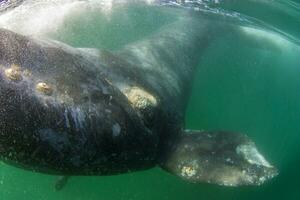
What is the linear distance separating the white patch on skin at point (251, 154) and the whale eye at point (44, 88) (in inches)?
171

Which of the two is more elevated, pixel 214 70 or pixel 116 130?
pixel 116 130

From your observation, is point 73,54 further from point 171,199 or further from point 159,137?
point 171,199

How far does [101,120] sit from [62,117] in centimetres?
81

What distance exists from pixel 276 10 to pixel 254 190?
6.90 m

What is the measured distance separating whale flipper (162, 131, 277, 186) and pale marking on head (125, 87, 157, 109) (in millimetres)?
1267

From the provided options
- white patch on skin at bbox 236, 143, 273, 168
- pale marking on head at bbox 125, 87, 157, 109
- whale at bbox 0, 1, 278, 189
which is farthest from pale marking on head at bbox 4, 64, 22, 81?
white patch on skin at bbox 236, 143, 273, 168

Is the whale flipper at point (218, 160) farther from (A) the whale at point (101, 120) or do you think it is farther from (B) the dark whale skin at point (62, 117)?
(B) the dark whale skin at point (62, 117)

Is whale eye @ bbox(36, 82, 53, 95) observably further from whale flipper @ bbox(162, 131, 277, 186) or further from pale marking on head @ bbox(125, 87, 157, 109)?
whale flipper @ bbox(162, 131, 277, 186)

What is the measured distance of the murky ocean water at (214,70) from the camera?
49.8 ft

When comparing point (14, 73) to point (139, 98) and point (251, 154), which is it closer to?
point (139, 98)

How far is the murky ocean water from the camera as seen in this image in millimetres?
15172

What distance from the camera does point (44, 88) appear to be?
5.95 m

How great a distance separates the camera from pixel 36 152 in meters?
5.94

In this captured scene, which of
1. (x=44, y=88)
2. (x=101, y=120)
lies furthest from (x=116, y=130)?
(x=44, y=88)
